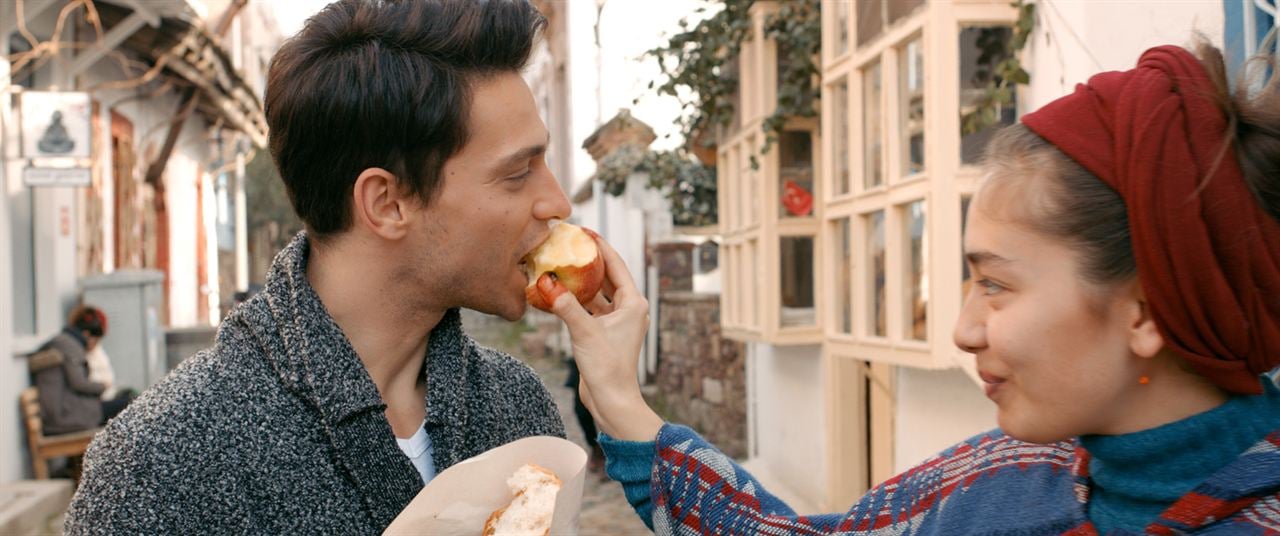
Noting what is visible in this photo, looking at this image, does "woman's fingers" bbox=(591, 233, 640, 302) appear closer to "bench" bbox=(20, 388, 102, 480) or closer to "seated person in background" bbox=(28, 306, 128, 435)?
"bench" bbox=(20, 388, 102, 480)

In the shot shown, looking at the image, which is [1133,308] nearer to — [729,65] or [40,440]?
[729,65]

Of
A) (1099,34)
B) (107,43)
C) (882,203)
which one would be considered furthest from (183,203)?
(1099,34)

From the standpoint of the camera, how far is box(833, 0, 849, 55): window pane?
4527 mm

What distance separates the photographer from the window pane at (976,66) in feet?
12.2

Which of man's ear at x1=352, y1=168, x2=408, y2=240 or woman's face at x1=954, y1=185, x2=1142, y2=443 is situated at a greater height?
man's ear at x1=352, y1=168, x2=408, y2=240

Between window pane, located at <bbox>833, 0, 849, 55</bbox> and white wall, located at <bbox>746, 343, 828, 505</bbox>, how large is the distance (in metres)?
2.06

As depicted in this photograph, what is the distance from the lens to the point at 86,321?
312 inches

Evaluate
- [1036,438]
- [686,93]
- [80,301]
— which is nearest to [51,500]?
[80,301]

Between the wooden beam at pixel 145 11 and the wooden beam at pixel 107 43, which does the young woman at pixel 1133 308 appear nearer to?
the wooden beam at pixel 107 43

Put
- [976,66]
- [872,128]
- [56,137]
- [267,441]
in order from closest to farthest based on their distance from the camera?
[267,441] < [976,66] < [872,128] < [56,137]

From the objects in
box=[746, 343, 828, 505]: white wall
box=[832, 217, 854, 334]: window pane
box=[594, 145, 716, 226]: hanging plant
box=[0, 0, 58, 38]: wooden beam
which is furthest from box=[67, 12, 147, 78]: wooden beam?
box=[832, 217, 854, 334]: window pane

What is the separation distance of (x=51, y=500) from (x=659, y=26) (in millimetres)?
4259

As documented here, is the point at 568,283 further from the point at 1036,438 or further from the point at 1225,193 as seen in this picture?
the point at 1225,193

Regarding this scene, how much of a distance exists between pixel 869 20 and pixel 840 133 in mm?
667
